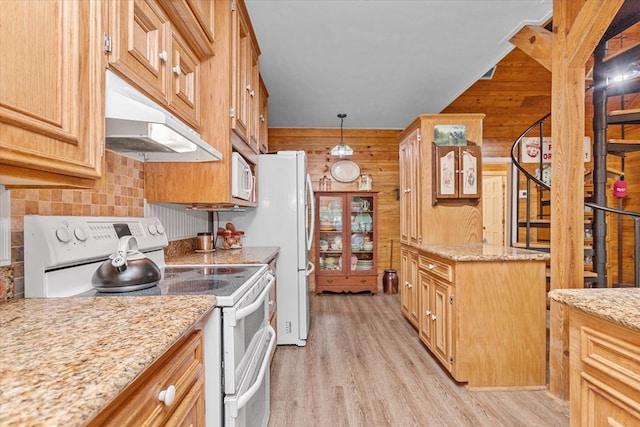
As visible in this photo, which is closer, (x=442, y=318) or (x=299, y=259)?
(x=442, y=318)

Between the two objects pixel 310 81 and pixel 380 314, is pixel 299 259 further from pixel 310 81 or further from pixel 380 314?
pixel 310 81

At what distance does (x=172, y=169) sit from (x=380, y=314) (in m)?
2.84

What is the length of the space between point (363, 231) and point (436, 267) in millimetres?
2397

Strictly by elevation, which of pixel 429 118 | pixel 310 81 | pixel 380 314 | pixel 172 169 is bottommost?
pixel 380 314

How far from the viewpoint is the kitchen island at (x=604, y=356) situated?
888 millimetres

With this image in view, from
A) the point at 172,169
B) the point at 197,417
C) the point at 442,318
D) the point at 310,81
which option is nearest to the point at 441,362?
the point at 442,318

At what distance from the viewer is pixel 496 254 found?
2.26 m

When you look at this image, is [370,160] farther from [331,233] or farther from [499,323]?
[499,323]

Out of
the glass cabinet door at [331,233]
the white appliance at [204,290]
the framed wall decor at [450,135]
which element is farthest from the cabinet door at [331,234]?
the white appliance at [204,290]

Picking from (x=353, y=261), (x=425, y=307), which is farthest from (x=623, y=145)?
(x=353, y=261)

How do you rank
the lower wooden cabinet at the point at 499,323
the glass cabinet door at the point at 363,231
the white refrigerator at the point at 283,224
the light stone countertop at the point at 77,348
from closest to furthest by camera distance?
the light stone countertop at the point at 77,348, the lower wooden cabinet at the point at 499,323, the white refrigerator at the point at 283,224, the glass cabinet door at the point at 363,231

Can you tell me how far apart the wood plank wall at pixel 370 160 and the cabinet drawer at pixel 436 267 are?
2240 mm

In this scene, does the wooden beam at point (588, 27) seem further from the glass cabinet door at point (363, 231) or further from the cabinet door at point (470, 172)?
the glass cabinet door at point (363, 231)

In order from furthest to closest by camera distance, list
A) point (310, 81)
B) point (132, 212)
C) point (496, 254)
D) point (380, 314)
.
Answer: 1. point (380, 314)
2. point (310, 81)
3. point (496, 254)
4. point (132, 212)
